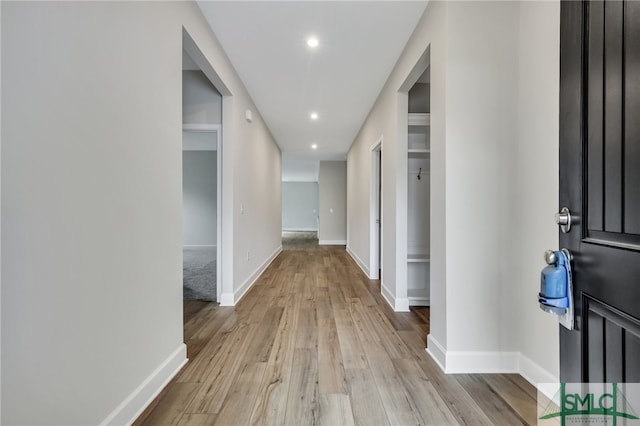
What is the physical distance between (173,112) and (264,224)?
3.31 m

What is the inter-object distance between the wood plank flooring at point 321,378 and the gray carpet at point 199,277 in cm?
58

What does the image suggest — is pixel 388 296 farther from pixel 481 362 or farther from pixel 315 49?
pixel 315 49

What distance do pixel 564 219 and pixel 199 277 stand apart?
14.5ft

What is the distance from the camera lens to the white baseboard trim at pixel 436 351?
184 cm

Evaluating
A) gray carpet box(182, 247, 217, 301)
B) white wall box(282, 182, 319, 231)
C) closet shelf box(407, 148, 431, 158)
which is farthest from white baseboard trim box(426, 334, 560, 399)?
white wall box(282, 182, 319, 231)

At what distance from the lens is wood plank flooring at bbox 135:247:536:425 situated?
1.42 metres

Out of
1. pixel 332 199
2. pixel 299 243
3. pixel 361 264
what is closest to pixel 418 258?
pixel 361 264

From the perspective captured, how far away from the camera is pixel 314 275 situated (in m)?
4.57

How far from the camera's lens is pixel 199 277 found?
4.43m

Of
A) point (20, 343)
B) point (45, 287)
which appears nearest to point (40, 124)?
point (45, 287)

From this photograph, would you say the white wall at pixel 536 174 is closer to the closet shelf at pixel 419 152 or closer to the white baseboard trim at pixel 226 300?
the closet shelf at pixel 419 152

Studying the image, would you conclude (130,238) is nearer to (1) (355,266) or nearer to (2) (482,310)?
(2) (482,310)

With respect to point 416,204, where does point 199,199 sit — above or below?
above

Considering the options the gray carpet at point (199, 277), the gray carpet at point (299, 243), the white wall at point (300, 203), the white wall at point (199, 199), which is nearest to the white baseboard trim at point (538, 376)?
the gray carpet at point (199, 277)
